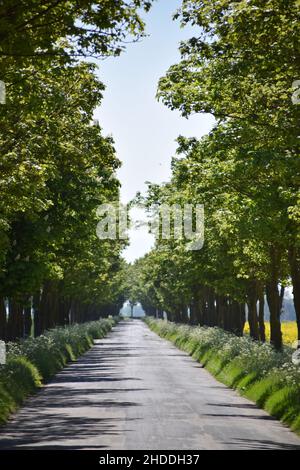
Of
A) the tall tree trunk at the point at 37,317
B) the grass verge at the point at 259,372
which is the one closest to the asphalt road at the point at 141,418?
the grass verge at the point at 259,372

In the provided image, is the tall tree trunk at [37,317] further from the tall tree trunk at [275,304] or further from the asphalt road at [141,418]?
the tall tree trunk at [275,304]

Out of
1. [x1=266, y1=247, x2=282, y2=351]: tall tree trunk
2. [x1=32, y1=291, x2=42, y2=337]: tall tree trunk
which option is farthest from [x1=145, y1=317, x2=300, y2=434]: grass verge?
[x1=32, y1=291, x2=42, y2=337]: tall tree trunk

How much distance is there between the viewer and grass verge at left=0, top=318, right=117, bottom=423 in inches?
904

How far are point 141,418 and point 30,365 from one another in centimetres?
1104

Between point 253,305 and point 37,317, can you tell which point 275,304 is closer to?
point 253,305

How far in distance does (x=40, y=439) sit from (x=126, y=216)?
130ft

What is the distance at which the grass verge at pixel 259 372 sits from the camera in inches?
815

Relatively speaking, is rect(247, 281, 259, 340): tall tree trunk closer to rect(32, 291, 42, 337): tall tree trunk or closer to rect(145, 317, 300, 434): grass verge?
rect(145, 317, 300, 434): grass verge

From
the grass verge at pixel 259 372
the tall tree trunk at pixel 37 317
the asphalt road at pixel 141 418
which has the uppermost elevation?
the tall tree trunk at pixel 37 317

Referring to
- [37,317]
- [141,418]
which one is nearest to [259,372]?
[141,418]

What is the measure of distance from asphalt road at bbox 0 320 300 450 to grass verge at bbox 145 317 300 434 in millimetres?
401

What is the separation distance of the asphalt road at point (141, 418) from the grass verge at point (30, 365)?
17.3 inches

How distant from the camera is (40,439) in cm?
1638

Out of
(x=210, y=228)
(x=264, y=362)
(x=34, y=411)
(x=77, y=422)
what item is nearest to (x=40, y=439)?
(x=77, y=422)
